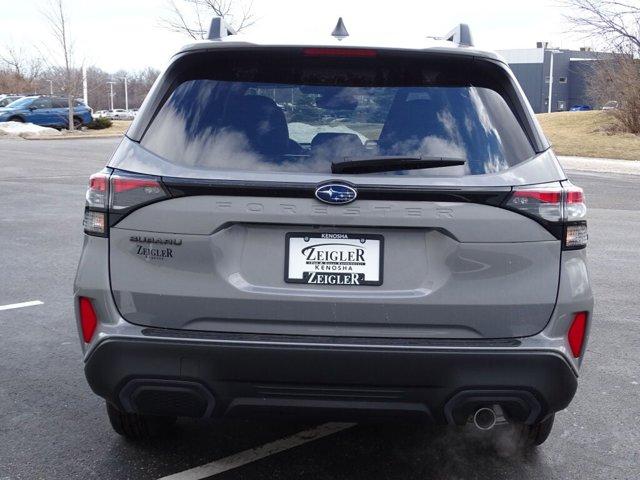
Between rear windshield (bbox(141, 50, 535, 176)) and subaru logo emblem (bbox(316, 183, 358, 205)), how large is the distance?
161 millimetres

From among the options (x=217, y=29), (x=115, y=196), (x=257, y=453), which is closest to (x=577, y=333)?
(x=257, y=453)

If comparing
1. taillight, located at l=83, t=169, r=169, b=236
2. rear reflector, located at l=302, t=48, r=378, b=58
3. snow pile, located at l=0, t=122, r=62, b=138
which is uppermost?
rear reflector, located at l=302, t=48, r=378, b=58

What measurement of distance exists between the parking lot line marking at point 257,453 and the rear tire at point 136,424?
338 mm

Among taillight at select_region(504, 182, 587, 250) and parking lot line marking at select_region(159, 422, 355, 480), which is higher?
taillight at select_region(504, 182, 587, 250)

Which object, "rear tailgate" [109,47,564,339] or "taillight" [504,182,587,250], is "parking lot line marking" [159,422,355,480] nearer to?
"rear tailgate" [109,47,564,339]

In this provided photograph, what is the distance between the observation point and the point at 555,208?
117 inches

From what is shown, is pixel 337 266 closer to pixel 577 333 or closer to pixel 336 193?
pixel 336 193

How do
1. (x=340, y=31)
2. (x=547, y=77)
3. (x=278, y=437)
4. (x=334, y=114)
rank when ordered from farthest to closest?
1. (x=547, y=77)
2. (x=278, y=437)
3. (x=340, y=31)
4. (x=334, y=114)

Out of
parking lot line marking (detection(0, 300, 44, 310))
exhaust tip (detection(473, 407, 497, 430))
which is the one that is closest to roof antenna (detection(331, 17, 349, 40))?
exhaust tip (detection(473, 407, 497, 430))

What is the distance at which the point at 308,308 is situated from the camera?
289cm

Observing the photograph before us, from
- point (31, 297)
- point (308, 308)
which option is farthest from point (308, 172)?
point (31, 297)

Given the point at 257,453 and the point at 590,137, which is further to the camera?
the point at 590,137

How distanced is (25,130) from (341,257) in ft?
123

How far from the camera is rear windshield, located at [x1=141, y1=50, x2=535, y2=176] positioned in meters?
3.01
